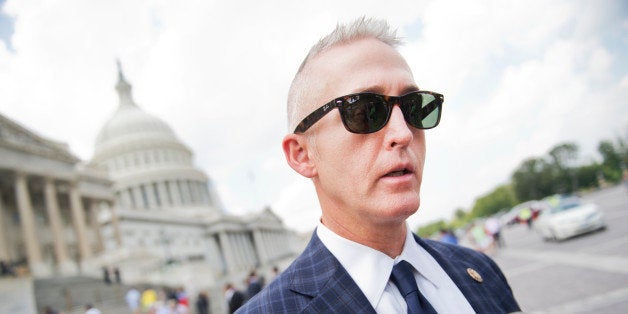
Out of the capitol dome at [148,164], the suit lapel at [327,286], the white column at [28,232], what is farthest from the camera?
the capitol dome at [148,164]

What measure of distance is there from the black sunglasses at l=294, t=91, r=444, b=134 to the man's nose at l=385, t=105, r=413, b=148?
0.02 m

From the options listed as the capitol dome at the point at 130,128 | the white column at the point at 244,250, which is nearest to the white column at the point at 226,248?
the white column at the point at 244,250

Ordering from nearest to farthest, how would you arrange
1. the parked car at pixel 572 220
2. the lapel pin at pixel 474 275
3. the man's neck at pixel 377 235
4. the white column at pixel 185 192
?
the man's neck at pixel 377 235, the lapel pin at pixel 474 275, the parked car at pixel 572 220, the white column at pixel 185 192

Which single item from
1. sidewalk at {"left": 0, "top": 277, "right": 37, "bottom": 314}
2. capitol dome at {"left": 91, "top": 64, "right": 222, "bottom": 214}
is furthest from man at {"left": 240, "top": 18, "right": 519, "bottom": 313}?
capitol dome at {"left": 91, "top": 64, "right": 222, "bottom": 214}

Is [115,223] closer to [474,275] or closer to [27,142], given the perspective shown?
[27,142]

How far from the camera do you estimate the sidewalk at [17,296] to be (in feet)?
46.7

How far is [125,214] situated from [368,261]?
45.6 metres

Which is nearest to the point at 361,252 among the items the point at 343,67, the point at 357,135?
the point at 357,135

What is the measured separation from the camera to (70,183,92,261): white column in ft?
98.8

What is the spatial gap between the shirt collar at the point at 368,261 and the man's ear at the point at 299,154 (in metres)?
0.28

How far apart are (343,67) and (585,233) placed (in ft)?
57.8

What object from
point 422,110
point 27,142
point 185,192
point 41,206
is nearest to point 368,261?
point 422,110

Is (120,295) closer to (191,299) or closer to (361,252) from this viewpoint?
(191,299)

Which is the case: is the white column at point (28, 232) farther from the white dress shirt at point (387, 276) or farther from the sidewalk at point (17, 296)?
the white dress shirt at point (387, 276)
